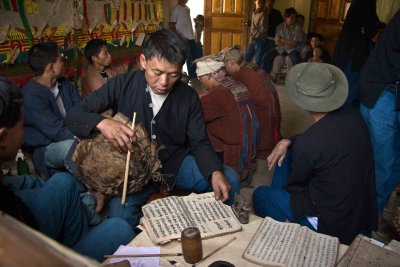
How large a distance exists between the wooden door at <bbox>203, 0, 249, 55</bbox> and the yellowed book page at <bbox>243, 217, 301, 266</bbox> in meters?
7.53

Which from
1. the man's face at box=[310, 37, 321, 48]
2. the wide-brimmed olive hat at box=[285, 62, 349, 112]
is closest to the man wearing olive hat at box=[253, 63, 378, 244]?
the wide-brimmed olive hat at box=[285, 62, 349, 112]

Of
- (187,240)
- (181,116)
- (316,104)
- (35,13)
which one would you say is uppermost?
(35,13)

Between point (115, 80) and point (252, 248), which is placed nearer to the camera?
point (252, 248)

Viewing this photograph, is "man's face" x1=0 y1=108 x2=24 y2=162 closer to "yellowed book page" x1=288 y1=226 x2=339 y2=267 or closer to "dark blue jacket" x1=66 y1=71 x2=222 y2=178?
"dark blue jacket" x1=66 y1=71 x2=222 y2=178

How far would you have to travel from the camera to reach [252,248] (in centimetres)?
138

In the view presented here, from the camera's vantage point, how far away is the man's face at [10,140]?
115 cm

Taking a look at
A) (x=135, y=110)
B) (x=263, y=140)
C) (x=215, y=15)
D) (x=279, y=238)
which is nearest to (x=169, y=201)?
(x=279, y=238)

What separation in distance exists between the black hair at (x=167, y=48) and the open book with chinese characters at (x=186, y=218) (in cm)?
79

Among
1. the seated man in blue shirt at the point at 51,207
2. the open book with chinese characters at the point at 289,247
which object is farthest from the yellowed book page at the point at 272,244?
the seated man in blue shirt at the point at 51,207

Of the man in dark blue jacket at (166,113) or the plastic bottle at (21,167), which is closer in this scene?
the man in dark blue jacket at (166,113)

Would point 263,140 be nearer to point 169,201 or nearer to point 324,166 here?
point 324,166

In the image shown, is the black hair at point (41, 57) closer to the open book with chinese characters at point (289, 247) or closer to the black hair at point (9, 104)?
the black hair at point (9, 104)

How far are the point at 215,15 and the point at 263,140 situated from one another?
19.9 ft

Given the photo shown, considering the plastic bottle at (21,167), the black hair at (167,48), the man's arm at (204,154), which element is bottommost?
the plastic bottle at (21,167)
